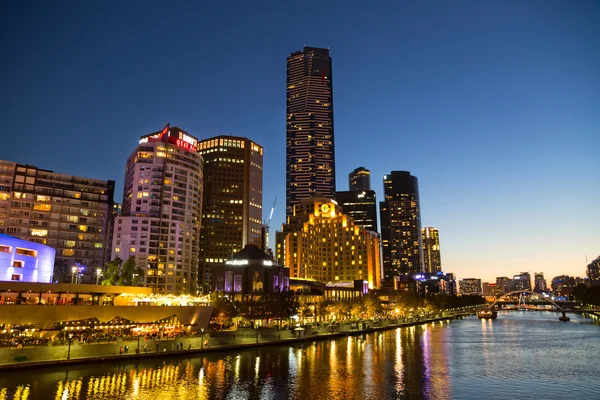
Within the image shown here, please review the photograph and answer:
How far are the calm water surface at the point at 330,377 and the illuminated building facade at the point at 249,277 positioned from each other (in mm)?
69023

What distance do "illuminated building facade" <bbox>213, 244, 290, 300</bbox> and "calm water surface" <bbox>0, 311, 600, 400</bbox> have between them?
69.0m

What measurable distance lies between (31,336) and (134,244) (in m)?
109

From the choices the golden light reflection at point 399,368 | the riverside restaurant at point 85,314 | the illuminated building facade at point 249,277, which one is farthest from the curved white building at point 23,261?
the golden light reflection at point 399,368

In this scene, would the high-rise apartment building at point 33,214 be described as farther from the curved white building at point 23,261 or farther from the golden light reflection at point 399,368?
the golden light reflection at point 399,368

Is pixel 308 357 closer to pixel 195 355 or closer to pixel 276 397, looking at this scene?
pixel 195 355

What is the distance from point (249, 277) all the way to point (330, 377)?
108m

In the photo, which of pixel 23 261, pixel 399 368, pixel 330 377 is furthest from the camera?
pixel 23 261

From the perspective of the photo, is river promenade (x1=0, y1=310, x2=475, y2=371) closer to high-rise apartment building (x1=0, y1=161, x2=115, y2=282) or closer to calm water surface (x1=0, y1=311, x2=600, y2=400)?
calm water surface (x1=0, y1=311, x2=600, y2=400)

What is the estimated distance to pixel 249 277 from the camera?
587 ft

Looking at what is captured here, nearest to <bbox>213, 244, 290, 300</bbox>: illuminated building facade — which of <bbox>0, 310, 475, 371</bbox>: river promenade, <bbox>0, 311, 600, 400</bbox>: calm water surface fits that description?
<bbox>0, 310, 475, 371</bbox>: river promenade

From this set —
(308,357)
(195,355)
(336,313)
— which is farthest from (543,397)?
(336,313)

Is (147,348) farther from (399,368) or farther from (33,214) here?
(33,214)

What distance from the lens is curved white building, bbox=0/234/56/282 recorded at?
342ft

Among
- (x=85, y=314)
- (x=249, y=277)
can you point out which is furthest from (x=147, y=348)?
(x=249, y=277)
